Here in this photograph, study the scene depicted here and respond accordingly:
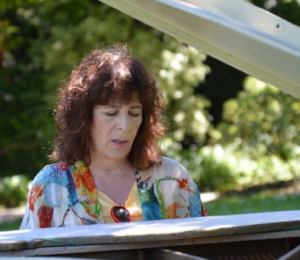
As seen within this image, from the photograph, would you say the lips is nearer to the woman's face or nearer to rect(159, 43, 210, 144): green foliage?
the woman's face

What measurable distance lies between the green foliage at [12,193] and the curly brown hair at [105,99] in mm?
12585

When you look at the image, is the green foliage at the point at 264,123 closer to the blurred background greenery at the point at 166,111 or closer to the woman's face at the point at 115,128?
the blurred background greenery at the point at 166,111

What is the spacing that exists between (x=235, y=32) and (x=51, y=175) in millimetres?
1083

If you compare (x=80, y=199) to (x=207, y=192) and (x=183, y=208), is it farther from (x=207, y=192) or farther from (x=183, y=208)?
(x=207, y=192)

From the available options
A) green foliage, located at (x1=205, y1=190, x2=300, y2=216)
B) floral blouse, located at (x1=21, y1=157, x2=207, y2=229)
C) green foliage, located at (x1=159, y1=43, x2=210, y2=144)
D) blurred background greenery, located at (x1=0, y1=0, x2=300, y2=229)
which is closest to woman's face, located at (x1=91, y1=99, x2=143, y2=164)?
floral blouse, located at (x1=21, y1=157, x2=207, y2=229)

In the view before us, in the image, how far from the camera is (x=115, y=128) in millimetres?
3143

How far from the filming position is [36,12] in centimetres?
1652

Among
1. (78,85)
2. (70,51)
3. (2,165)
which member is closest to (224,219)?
(78,85)

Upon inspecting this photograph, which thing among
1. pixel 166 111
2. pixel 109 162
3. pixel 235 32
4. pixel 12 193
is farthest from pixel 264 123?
pixel 235 32

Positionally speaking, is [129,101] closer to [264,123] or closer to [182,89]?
[182,89]

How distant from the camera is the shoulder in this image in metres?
3.07

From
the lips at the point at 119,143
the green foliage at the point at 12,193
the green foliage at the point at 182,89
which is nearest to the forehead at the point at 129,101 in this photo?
A: the lips at the point at 119,143

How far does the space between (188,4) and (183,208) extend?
3.37 ft

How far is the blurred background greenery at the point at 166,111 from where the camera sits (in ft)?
50.9
